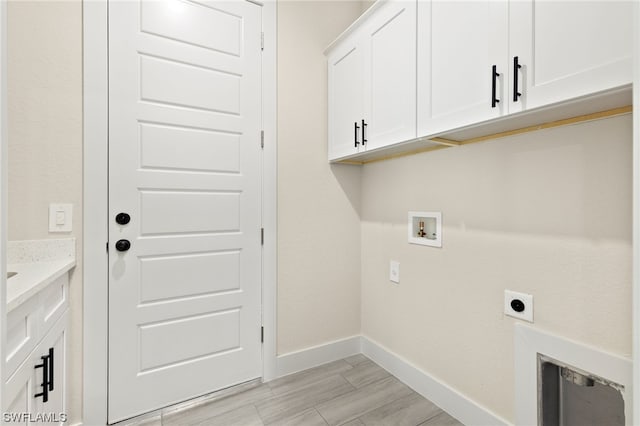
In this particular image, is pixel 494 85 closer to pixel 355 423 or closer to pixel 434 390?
pixel 434 390

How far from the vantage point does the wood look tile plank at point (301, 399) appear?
168cm

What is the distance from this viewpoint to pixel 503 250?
4.69 ft

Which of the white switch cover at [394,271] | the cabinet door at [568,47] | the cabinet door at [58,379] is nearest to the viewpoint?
the cabinet door at [568,47]

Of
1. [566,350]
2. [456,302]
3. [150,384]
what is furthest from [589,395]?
[150,384]

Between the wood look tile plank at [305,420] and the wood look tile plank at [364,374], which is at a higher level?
the wood look tile plank at [364,374]

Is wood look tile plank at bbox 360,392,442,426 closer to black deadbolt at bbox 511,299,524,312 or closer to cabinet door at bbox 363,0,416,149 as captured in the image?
black deadbolt at bbox 511,299,524,312

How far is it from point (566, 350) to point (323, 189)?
1579mm

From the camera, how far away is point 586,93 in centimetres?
94

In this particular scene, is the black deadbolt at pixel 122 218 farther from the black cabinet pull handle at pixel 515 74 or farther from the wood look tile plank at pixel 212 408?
the black cabinet pull handle at pixel 515 74

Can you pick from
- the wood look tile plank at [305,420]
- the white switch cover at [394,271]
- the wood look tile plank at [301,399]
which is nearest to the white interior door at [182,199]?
the wood look tile plank at [301,399]

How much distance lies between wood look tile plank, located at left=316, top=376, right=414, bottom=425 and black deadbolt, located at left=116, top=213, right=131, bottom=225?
149cm

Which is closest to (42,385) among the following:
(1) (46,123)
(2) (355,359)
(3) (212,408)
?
(3) (212,408)

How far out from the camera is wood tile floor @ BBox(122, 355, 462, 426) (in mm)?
1625

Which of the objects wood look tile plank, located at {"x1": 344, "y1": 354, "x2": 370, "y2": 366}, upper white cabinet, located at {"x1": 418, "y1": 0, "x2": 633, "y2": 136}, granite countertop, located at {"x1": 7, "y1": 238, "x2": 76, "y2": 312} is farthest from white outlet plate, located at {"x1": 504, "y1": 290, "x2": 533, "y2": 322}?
granite countertop, located at {"x1": 7, "y1": 238, "x2": 76, "y2": 312}
